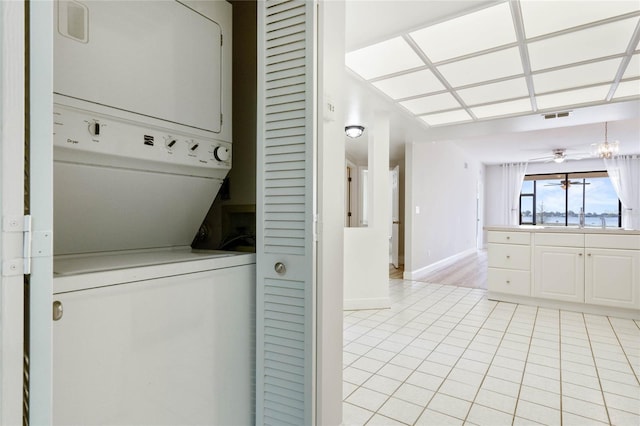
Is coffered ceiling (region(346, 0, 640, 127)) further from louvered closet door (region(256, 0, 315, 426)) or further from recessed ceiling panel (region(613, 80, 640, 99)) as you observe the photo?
louvered closet door (region(256, 0, 315, 426))

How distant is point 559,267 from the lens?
3707 millimetres

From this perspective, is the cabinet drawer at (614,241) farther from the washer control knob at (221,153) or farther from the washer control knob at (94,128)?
the washer control knob at (94,128)

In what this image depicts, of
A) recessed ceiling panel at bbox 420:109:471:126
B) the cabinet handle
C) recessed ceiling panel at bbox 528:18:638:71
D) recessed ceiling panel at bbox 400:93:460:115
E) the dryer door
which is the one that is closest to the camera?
the cabinet handle

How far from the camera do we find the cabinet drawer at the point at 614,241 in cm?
337

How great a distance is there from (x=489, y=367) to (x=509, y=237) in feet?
7.11

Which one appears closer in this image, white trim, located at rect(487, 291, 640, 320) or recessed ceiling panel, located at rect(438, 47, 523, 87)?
recessed ceiling panel, located at rect(438, 47, 523, 87)

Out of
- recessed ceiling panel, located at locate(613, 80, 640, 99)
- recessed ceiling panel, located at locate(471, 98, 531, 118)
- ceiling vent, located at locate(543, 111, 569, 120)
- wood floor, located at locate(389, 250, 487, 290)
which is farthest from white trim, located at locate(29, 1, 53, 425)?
wood floor, located at locate(389, 250, 487, 290)

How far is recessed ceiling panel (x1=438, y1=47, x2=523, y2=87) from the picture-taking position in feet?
8.74

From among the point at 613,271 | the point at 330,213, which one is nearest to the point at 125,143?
the point at 330,213

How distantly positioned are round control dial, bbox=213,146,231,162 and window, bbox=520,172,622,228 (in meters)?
A: 9.18

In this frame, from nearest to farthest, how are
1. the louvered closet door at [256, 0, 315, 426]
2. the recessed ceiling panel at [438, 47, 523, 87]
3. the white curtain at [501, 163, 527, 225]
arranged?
the louvered closet door at [256, 0, 315, 426]
the recessed ceiling panel at [438, 47, 523, 87]
the white curtain at [501, 163, 527, 225]

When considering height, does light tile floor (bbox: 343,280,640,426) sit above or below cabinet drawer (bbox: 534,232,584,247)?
below

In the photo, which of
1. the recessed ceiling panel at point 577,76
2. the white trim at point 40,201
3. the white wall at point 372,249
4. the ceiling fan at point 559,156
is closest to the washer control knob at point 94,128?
the white trim at point 40,201

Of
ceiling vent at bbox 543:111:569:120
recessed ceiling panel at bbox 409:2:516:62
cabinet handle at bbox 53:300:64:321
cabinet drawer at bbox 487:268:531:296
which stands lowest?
cabinet drawer at bbox 487:268:531:296
